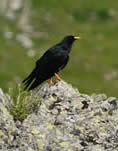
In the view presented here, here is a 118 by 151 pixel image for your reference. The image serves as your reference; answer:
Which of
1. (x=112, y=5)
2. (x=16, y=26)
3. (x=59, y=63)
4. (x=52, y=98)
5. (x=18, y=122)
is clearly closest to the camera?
(x=18, y=122)

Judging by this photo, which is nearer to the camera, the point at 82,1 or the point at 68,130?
the point at 68,130

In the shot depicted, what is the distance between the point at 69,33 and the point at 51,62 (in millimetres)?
122270

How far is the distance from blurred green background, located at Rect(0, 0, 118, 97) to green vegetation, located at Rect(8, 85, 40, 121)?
80.6 meters

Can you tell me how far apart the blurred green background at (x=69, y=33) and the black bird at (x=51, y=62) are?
7686 centimetres

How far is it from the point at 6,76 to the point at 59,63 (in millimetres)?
87691

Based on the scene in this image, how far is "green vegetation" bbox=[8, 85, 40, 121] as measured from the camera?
12688 mm

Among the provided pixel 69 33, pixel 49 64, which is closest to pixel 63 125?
pixel 49 64

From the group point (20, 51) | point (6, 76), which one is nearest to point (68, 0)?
point (20, 51)

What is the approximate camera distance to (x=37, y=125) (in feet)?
40.5

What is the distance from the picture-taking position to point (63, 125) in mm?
12547

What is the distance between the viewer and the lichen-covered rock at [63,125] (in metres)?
11.8

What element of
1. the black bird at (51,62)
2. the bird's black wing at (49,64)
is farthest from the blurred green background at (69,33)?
the bird's black wing at (49,64)

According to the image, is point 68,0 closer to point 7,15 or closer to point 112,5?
point 112,5

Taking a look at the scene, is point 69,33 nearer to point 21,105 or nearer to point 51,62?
point 51,62
